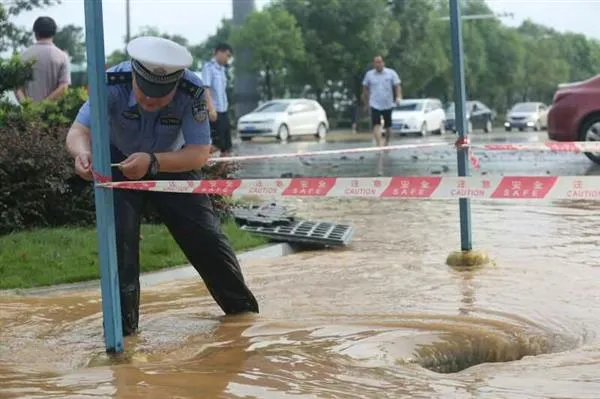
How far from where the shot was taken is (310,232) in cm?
864

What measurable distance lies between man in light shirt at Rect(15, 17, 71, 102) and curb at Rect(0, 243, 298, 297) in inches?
121

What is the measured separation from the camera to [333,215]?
34.5 ft

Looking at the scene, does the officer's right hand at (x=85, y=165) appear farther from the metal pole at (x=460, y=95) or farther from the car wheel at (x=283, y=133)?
the car wheel at (x=283, y=133)

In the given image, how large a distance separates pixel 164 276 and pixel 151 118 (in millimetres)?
2361

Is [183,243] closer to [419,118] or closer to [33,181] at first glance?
[33,181]

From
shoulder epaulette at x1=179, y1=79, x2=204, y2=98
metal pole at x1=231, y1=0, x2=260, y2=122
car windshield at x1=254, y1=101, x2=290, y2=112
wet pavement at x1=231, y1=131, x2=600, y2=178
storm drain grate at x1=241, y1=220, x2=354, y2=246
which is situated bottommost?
storm drain grate at x1=241, y1=220, x2=354, y2=246

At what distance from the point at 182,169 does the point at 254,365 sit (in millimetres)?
→ 1118

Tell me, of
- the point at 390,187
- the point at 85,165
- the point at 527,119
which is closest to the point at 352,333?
the point at 390,187

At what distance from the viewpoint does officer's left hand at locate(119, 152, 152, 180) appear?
4660 millimetres

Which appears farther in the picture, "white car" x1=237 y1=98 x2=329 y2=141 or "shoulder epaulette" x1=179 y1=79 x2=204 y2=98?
"white car" x1=237 y1=98 x2=329 y2=141

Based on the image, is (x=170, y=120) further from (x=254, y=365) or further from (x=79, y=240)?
(x=79, y=240)

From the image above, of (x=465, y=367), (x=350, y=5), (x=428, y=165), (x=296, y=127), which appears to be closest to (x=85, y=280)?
(x=465, y=367)

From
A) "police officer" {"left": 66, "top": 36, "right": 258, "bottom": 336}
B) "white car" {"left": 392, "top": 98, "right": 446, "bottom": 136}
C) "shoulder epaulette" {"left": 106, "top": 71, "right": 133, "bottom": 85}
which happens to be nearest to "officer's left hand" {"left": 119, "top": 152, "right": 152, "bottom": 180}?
"police officer" {"left": 66, "top": 36, "right": 258, "bottom": 336}

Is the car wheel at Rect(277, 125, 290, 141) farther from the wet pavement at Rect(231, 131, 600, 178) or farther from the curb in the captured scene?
the curb
